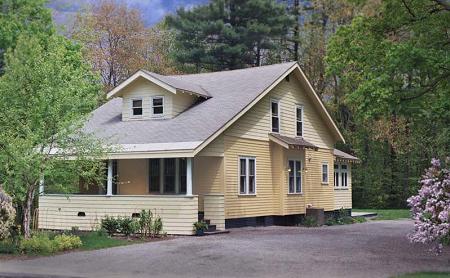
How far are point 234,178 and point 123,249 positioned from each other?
24.6 ft

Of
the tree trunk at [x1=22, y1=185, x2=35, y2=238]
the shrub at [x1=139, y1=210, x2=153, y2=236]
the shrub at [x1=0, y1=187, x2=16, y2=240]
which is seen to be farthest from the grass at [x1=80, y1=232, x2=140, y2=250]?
the shrub at [x1=0, y1=187, x2=16, y2=240]

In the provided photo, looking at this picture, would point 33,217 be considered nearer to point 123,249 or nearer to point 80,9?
point 123,249

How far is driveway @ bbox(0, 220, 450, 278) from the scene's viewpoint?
42.2 ft

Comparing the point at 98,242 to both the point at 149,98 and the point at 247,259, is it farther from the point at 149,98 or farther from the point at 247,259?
the point at 149,98

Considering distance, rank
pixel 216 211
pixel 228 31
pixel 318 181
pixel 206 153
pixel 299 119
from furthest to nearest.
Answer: pixel 228 31, pixel 318 181, pixel 299 119, pixel 206 153, pixel 216 211

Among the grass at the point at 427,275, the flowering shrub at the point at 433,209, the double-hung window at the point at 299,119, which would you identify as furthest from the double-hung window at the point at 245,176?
the grass at the point at 427,275

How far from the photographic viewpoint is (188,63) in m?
51.1

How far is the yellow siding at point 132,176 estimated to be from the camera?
24.9m

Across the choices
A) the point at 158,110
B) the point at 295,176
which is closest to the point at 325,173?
the point at 295,176

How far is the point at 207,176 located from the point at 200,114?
2463mm

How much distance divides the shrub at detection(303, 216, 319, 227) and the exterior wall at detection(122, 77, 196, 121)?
284 inches

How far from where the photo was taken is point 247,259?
14781 millimetres

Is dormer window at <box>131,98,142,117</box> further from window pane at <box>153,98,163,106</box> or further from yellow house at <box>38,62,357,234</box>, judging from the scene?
window pane at <box>153,98,163,106</box>

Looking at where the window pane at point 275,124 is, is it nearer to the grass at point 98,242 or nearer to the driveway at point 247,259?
the driveway at point 247,259
